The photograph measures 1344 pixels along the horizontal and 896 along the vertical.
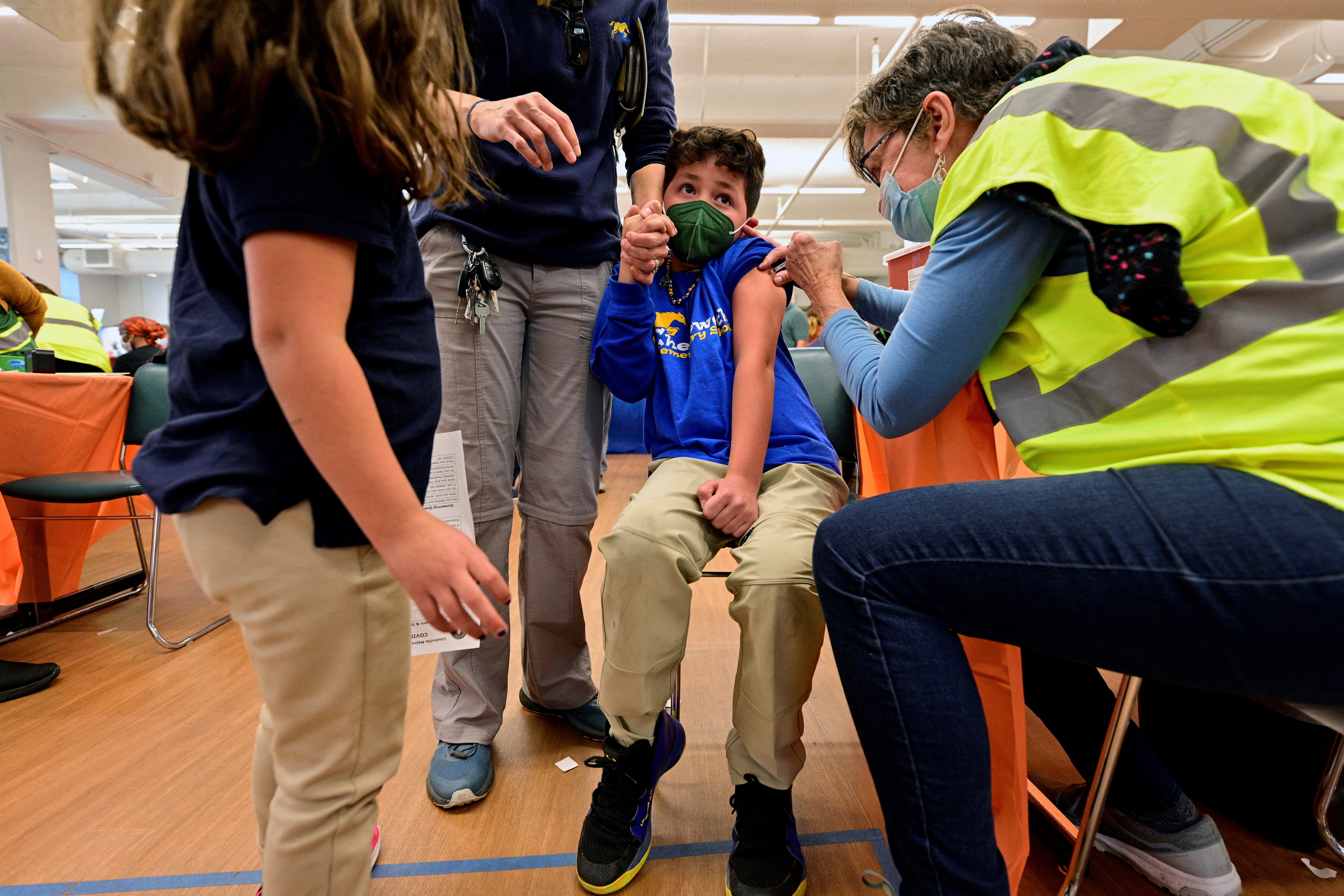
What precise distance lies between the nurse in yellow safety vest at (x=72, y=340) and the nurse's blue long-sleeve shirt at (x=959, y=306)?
3540 mm

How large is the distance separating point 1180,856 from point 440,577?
1119 mm

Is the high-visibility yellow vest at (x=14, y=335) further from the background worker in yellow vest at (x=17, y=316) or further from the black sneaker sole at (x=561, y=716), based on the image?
the black sneaker sole at (x=561, y=716)

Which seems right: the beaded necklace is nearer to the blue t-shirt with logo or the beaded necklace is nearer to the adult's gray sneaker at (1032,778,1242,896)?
the blue t-shirt with logo

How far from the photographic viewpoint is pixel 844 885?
1077 mm

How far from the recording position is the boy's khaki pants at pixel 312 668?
60 cm

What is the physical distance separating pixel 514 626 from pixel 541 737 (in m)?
0.65

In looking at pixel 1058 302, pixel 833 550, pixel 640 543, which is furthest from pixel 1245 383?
pixel 640 543

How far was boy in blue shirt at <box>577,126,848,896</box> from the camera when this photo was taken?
1.06 meters

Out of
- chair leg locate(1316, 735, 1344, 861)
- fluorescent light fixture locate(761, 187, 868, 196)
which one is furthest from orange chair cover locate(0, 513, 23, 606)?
fluorescent light fixture locate(761, 187, 868, 196)

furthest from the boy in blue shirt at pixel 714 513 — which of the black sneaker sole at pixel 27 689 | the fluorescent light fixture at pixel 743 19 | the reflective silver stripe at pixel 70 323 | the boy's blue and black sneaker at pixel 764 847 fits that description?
the fluorescent light fixture at pixel 743 19

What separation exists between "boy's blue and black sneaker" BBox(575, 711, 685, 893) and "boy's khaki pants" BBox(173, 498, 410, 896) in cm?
48

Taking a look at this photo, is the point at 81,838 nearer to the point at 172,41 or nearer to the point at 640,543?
the point at 640,543

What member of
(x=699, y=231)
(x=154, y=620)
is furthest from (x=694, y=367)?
(x=154, y=620)

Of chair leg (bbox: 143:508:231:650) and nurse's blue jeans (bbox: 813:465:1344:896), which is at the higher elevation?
nurse's blue jeans (bbox: 813:465:1344:896)
